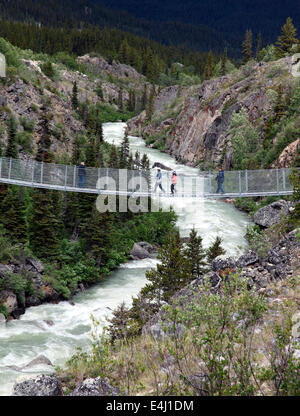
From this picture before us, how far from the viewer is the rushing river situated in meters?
15.1

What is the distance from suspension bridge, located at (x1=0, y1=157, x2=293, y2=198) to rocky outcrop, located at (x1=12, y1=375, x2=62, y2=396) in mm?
12194

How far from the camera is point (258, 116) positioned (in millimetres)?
45875

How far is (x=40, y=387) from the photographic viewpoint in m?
7.59

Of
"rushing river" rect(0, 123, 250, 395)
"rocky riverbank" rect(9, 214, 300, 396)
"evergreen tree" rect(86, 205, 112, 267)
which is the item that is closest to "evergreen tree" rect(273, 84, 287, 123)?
"rushing river" rect(0, 123, 250, 395)

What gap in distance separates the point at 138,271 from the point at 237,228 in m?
9.67

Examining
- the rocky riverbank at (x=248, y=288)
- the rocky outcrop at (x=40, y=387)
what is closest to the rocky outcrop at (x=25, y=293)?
the rocky riverbank at (x=248, y=288)

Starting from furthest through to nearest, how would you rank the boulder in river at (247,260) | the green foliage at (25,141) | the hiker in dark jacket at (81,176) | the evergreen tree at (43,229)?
1. the green foliage at (25,141)
2. the evergreen tree at (43,229)
3. the hiker in dark jacket at (81,176)
4. the boulder in river at (247,260)

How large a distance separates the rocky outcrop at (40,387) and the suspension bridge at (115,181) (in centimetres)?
1219

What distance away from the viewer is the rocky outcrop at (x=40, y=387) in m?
7.54

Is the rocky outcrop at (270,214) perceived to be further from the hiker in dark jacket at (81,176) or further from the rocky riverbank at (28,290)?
the hiker in dark jacket at (81,176)

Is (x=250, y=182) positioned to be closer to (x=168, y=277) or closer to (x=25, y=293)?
(x=168, y=277)

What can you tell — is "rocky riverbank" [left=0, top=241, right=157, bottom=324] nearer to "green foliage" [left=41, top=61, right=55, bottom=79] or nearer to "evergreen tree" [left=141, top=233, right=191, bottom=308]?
"evergreen tree" [left=141, top=233, right=191, bottom=308]

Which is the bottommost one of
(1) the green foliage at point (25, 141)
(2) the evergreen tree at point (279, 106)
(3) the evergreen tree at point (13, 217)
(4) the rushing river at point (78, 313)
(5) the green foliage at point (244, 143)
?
(4) the rushing river at point (78, 313)

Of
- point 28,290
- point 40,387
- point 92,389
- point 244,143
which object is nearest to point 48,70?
point 244,143
